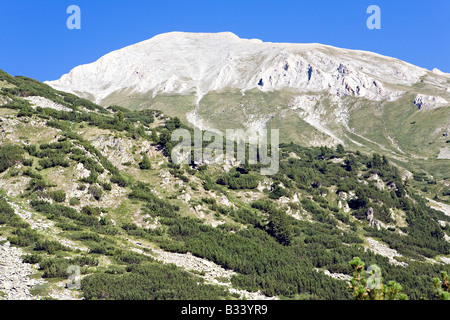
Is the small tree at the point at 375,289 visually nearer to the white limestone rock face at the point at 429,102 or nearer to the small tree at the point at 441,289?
the small tree at the point at 441,289

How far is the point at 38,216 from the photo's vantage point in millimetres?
47000

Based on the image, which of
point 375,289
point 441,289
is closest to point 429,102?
point 441,289

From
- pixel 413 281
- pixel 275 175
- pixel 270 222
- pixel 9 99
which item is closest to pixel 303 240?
pixel 270 222

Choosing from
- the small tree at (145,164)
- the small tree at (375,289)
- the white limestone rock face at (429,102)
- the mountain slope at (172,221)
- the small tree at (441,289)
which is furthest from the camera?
the white limestone rock face at (429,102)

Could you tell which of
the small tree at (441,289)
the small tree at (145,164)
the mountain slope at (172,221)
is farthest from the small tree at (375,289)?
the small tree at (145,164)

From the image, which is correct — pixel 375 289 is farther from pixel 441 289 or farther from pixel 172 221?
pixel 172 221

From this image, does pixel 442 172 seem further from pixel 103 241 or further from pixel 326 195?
pixel 103 241

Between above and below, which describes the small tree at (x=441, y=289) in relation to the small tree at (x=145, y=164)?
below

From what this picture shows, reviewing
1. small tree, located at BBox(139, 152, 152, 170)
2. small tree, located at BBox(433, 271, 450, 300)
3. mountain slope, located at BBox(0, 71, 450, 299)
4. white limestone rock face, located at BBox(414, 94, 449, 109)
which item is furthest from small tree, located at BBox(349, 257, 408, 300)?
white limestone rock face, located at BBox(414, 94, 449, 109)

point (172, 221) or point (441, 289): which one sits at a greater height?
point (441, 289)

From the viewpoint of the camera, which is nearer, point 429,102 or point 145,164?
point 145,164

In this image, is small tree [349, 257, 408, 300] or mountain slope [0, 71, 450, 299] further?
mountain slope [0, 71, 450, 299]

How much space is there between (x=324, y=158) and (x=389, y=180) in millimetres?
24139

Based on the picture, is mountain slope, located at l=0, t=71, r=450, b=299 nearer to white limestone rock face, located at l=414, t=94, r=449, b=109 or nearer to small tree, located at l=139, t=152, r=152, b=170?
small tree, located at l=139, t=152, r=152, b=170
